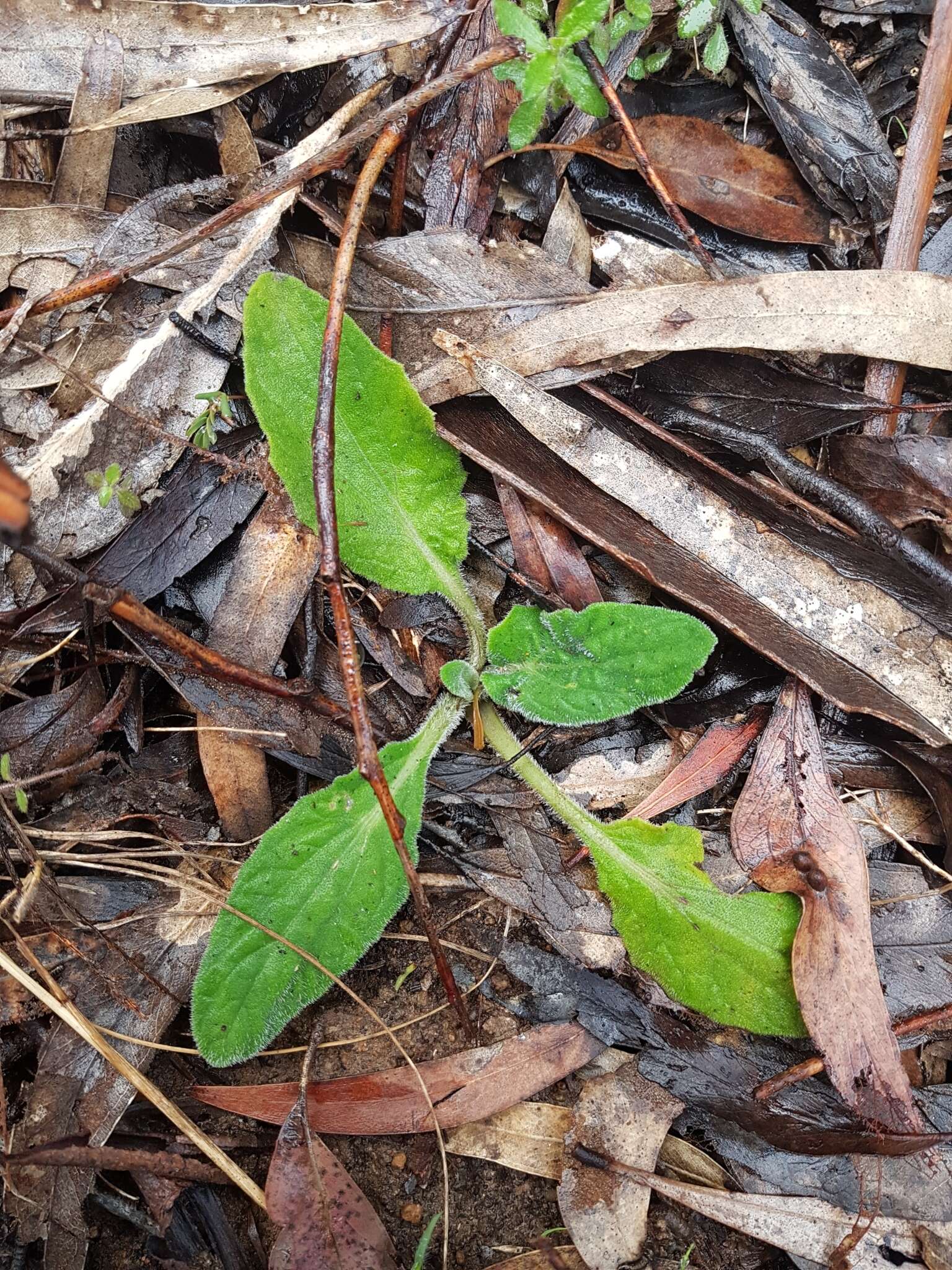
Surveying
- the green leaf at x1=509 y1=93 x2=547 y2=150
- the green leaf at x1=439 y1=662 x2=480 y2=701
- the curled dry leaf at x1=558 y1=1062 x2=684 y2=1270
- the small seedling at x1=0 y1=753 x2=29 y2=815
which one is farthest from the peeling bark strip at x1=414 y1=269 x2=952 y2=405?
the curled dry leaf at x1=558 y1=1062 x2=684 y2=1270

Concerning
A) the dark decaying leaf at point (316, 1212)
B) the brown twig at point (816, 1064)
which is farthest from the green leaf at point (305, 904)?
the brown twig at point (816, 1064)

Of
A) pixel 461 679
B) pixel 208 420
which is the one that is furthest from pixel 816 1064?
pixel 208 420

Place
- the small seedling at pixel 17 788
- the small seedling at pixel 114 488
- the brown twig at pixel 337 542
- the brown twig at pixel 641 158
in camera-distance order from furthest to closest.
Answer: the brown twig at pixel 641 158 < the small seedling at pixel 114 488 < the small seedling at pixel 17 788 < the brown twig at pixel 337 542

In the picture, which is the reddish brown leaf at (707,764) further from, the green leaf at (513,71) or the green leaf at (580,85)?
the green leaf at (513,71)

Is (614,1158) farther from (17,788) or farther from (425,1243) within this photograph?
(17,788)

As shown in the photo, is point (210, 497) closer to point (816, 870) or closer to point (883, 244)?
point (816, 870)
